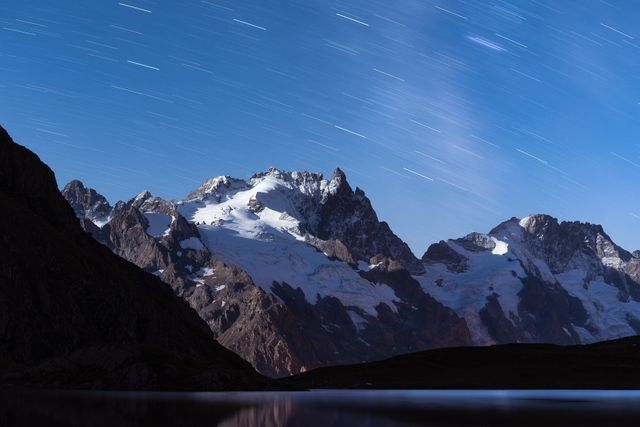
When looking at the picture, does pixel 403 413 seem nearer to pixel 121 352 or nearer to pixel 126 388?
pixel 126 388

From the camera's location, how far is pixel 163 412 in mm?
87750

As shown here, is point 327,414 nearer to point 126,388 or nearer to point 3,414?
point 3,414

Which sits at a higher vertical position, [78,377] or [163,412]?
[163,412]

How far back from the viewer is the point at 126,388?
546 ft

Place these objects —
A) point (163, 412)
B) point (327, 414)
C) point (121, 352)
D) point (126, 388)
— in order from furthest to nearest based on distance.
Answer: point (121, 352) → point (126, 388) → point (327, 414) → point (163, 412)

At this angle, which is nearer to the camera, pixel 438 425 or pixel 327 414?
pixel 438 425

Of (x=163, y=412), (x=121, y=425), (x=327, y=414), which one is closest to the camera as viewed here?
(x=121, y=425)

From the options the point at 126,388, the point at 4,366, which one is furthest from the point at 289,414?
the point at 4,366

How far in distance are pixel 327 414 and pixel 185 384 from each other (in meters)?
85.0

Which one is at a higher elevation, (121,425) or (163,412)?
(121,425)

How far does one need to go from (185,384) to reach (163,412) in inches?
3456

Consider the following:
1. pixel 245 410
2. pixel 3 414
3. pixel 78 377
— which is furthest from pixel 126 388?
pixel 3 414

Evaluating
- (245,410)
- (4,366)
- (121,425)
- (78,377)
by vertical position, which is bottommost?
(4,366)

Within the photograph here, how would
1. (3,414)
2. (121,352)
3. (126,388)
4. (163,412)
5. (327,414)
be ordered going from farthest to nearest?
(121,352)
(126,388)
(327,414)
(163,412)
(3,414)
